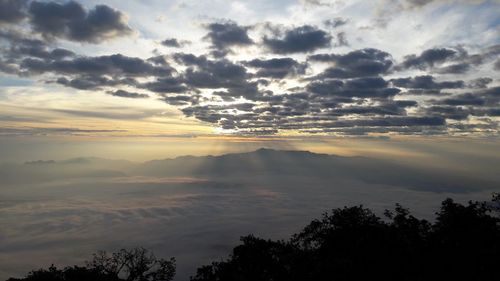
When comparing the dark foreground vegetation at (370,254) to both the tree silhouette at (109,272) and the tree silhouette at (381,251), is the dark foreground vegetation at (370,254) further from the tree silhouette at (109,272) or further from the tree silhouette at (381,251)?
the tree silhouette at (109,272)

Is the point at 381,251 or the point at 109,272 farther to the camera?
the point at 109,272

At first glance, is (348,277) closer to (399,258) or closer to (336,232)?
(399,258)

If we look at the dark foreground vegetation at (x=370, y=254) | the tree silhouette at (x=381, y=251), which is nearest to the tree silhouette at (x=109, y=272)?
the dark foreground vegetation at (x=370, y=254)

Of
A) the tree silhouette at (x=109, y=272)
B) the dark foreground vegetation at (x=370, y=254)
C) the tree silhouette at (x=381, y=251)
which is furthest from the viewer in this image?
the tree silhouette at (x=109, y=272)

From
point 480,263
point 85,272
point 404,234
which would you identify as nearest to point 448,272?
point 480,263

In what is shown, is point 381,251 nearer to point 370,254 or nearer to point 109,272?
point 370,254

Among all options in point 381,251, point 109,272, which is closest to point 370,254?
point 381,251

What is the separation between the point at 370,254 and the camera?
4500cm

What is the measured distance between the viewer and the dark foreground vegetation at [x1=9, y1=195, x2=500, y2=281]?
3834 centimetres

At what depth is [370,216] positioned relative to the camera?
61.2 metres

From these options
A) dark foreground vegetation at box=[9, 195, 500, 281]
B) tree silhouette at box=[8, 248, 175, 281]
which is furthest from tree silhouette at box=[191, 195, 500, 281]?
tree silhouette at box=[8, 248, 175, 281]

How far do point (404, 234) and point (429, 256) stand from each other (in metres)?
11.2

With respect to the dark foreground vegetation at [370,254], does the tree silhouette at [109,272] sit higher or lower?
lower

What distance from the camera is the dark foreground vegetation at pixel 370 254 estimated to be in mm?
38344
